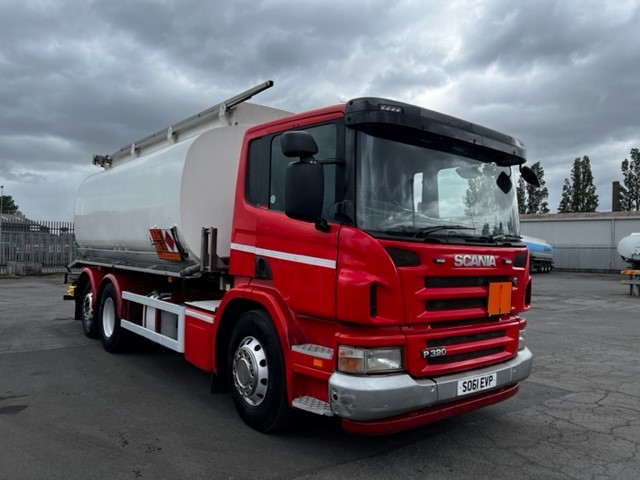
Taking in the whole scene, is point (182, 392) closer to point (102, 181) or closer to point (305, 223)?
point (305, 223)

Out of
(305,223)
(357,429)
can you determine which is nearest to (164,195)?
(305,223)

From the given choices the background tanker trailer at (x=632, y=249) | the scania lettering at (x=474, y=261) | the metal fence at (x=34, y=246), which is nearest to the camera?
the scania lettering at (x=474, y=261)

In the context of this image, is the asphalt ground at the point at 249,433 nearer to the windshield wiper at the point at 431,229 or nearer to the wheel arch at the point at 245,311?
the wheel arch at the point at 245,311

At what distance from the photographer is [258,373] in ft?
14.6

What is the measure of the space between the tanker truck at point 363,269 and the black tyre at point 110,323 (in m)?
2.32

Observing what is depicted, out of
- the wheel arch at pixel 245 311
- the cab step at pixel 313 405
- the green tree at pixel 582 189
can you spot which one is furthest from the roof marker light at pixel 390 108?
the green tree at pixel 582 189

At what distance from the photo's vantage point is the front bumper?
355 cm

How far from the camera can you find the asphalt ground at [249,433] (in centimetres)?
389

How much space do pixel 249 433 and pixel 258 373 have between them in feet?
1.82

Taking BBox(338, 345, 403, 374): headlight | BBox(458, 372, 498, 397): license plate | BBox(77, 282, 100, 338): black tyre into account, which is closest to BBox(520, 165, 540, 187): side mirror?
BBox(458, 372, 498, 397): license plate

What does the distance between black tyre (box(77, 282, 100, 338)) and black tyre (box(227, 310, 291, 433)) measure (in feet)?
16.2

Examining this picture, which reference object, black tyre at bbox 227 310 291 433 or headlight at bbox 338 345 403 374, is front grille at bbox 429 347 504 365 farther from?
black tyre at bbox 227 310 291 433

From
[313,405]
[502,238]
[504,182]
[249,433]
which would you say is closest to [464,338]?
[502,238]

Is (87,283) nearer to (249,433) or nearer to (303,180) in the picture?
(249,433)
